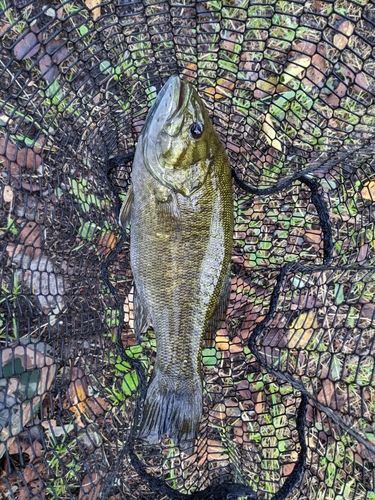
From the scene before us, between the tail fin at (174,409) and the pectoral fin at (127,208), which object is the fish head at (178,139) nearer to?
the pectoral fin at (127,208)

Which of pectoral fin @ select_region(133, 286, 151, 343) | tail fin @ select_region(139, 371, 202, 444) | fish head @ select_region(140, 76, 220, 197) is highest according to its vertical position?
fish head @ select_region(140, 76, 220, 197)

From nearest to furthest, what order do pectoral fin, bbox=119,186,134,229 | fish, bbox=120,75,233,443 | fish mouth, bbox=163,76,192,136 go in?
fish mouth, bbox=163,76,192,136 → fish, bbox=120,75,233,443 → pectoral fin, bbox=119,186,134,229

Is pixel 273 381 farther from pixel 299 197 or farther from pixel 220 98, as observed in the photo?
pixel 220 98

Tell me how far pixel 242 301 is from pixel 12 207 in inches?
56.9

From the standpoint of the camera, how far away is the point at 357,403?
270cm

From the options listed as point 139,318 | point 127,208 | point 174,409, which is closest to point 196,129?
point 127,208

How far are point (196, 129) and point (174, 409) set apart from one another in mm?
1333

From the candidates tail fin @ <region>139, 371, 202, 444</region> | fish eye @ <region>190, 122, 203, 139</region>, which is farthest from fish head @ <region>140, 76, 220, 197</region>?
tail fin @ <region>139, 371, 202, 444</region>

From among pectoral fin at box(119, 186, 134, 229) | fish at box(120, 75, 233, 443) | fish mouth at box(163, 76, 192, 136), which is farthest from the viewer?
pectoral fin at box(119, 186, 134, 229)

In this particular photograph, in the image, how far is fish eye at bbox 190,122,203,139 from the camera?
207 centimetres

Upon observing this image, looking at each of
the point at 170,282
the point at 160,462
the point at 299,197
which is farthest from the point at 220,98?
the point at 160,462

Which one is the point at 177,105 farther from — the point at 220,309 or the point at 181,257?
the point at 220,309

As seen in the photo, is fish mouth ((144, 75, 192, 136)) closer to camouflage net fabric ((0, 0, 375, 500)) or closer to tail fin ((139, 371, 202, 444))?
camouflage net fabric ((0, 0, 375, 500))

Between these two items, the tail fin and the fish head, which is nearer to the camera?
the fish head
